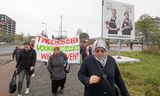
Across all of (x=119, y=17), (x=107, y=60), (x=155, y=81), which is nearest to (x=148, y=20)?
(x=119, y=17)

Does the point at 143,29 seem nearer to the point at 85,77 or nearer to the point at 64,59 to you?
the point at 64,59

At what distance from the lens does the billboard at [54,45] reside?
50.6 feet

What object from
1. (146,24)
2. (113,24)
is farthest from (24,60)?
(146,24)

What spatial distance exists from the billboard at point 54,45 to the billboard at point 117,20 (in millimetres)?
2289

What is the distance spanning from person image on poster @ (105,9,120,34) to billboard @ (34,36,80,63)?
2.49 m

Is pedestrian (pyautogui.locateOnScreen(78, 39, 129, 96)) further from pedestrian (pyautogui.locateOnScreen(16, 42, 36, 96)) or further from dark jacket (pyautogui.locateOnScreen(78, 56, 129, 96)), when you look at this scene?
pedestrian (pyautogui.locateOnScreen(16, 42, 36, 96))

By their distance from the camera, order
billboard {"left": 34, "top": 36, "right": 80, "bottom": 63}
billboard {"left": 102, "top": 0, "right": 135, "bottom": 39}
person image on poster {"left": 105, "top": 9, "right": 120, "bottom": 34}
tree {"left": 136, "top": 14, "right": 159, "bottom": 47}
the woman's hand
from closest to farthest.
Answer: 1. the woman's hand
2. billboard {"left": 34, "top": 36, "right": 80, "bottom": 63}
3. billboard {"left": 102, "top": 0, "right": 135, "bottom": 39}
4. person image on poster {"left": 105, "top": 9, "right": 120, "bottom": 34}
5. tree {"left": 136, "top": 14, "right": 159, "bottom": 47}

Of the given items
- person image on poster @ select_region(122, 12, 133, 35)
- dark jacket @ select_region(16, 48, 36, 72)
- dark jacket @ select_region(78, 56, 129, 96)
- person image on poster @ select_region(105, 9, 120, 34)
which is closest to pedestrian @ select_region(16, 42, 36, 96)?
dark jacket @ select_region(16, 48, 36, 72)

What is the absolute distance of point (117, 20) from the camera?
58.0 ft

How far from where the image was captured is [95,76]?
3.47m

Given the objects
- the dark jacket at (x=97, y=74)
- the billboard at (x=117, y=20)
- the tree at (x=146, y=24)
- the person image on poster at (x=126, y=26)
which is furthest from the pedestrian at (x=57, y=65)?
the tree at (x=146, y=24)

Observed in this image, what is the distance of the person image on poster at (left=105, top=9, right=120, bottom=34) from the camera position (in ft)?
56.8

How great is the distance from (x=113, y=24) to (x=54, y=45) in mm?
4563

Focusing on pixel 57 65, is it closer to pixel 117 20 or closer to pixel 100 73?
pixel 100 73
